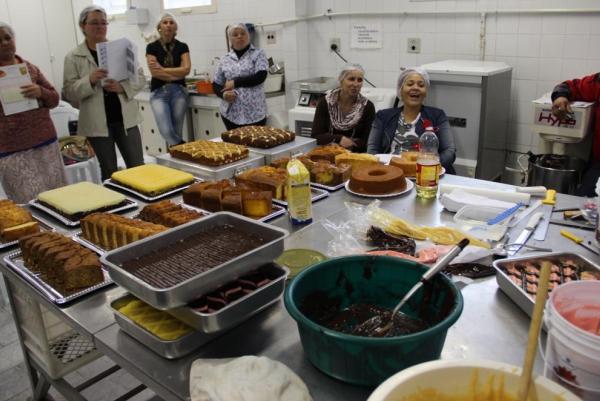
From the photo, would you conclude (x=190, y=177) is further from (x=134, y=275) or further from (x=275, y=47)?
(x=275, y=47)

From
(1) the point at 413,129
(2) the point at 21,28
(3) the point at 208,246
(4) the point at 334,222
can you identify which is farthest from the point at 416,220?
(2) the point at 21,28

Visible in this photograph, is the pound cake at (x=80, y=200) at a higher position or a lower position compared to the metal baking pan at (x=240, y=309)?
higher

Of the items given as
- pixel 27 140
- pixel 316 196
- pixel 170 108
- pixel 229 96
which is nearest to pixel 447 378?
pixel 316 196

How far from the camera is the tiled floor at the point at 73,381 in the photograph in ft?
7.55

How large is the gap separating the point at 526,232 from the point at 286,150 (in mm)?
1314

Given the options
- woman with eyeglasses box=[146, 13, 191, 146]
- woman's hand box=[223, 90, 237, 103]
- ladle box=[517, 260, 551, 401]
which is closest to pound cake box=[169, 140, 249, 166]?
woman's hand box=[223, 90, 237, 103]

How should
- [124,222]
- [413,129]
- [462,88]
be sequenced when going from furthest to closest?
[462,88] → [413,129] → [124,222]

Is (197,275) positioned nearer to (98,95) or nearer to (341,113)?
(341,113)

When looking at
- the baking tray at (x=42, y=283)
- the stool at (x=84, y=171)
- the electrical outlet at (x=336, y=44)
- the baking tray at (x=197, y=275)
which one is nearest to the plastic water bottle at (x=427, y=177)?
the baking tray at (x=197, y=275)

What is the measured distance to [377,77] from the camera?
4473mm

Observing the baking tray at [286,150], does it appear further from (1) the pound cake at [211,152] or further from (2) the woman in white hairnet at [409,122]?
(2) the woman in white hairnet at [409,122]

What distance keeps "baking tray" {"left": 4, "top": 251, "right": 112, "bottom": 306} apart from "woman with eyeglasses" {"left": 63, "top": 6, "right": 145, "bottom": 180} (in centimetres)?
201

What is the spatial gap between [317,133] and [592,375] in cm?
280

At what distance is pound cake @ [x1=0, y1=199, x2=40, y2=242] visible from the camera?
1772 millimetres
